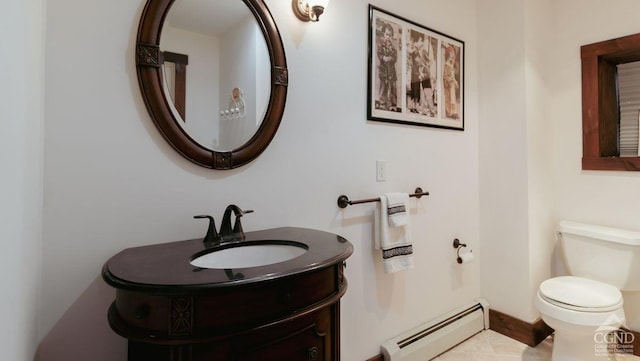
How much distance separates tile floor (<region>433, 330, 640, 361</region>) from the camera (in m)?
1.91

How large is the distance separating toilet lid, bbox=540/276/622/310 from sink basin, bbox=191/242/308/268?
150 cm

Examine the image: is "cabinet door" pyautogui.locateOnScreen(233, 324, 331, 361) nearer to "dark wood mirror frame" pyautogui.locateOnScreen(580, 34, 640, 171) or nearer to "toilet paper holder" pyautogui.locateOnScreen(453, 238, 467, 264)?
"toilet paper holder" pyautogui.locateOnScreen(453, 238, 467, 264)

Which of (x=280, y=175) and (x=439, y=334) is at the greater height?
(x=280, y=175)

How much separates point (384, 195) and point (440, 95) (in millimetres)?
888

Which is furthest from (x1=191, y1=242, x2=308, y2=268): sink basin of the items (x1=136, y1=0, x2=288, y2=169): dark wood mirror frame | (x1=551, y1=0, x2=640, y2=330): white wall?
(x1=551, y1=0, x2=640, y2=330): white wall

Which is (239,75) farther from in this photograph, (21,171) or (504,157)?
(504,157)

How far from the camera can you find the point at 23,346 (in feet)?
2.33

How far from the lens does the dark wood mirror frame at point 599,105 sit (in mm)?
2059

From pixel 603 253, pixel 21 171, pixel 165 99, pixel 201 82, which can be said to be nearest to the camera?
pixel 21 171

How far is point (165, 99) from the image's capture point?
1118 mm

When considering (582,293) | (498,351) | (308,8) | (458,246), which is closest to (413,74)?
(308,8)

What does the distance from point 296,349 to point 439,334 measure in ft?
4.65

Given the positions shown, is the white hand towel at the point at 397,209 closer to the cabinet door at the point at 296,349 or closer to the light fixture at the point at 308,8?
the cabinet door at the point at 296,349

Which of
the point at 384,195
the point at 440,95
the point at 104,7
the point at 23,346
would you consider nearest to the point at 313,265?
the point at 23,346
